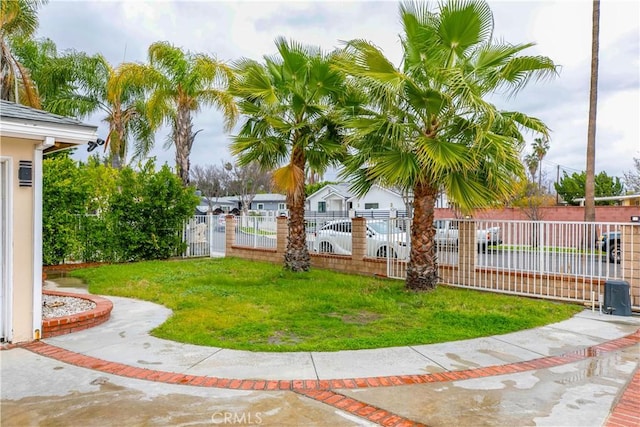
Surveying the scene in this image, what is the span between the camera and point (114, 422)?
3.37 meters

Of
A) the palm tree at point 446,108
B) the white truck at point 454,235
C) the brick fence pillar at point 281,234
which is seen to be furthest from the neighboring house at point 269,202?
the palm tree at point 446,108

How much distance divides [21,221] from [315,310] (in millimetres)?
4593

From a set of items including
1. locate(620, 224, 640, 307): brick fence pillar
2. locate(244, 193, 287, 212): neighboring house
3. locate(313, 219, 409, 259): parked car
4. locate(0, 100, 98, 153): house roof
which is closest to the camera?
locate(0, 100, 98, 153): house roof

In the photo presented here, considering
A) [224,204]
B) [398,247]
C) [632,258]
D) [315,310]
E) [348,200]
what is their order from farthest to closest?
[224,204] < [348,200] < [398,247] < [632,258] < [315,310]

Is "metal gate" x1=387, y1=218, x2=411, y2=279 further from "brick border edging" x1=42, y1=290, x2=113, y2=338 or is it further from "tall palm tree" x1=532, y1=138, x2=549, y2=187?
"tall palm tree" x1=532, y1=138, x2=549, y2=187

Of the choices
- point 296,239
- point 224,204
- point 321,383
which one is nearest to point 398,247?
point 296,239


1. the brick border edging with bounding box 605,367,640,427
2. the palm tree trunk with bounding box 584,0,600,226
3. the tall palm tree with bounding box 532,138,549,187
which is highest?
the tall palm tree with bounding box 532,138,549,187

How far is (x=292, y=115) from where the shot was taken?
10.5m

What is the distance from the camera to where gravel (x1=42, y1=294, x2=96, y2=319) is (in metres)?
6.48

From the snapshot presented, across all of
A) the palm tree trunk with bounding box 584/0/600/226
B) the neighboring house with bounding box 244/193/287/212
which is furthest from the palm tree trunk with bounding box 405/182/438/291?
the neighboring house with bounding box 244/193/287/212

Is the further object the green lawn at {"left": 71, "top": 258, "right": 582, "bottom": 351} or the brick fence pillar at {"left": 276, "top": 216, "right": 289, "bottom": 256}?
the brick fence pillar at {"left": 276, "top": 216, "right": 289, "bottom": 256}

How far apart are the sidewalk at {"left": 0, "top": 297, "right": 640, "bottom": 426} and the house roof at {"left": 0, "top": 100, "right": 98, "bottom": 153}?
2.73m

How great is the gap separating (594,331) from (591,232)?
2.40 meters

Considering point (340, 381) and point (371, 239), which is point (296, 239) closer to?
point (371, 239)
